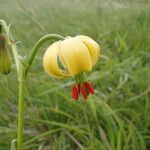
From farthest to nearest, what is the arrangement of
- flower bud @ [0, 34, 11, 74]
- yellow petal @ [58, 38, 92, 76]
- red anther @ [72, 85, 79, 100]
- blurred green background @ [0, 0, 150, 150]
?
blurred green background @ [0, 0, 150, 150], flower bud @ [0, 34, 11, 74], red anther @ [72, 85, 79, 100], yellow petal @ [58, 38, 92, 76]

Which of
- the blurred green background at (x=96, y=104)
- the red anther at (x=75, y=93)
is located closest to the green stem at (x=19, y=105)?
the red anther at (x=75, y=93)

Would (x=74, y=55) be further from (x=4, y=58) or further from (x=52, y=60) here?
(x=4, y=58)

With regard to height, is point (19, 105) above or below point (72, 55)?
below

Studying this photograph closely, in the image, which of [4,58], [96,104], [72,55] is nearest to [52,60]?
[72,55]

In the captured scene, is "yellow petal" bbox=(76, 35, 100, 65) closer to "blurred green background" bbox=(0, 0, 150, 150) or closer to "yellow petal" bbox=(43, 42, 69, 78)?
"yellow petal" bbox=(43, 42, 69, 78)

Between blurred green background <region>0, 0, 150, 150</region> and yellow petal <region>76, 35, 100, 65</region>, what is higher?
yellow petal <region>76, 35, 100, 65</region>

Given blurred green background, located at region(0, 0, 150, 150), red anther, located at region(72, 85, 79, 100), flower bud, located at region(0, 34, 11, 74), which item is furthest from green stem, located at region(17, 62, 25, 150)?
blurred green background, located at region(0, 0, 150, 150)
